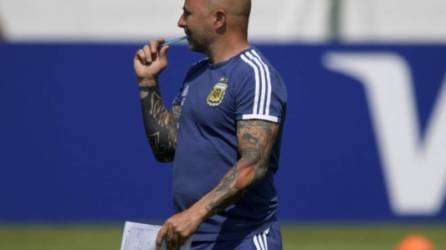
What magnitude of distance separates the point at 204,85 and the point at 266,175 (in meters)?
0.53

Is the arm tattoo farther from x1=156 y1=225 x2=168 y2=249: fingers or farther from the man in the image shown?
x1=156 y1=225 x2=168 y2=249: fingers

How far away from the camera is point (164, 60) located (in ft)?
22.5

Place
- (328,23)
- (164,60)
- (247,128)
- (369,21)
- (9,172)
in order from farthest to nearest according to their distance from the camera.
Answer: (369,21), (328,23), (9,172), (164,60), (247,128)

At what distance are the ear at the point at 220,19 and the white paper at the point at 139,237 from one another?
103 cm

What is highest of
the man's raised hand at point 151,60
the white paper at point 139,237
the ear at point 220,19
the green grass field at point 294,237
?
the ear at point 220,19

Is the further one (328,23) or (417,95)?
(328,23)

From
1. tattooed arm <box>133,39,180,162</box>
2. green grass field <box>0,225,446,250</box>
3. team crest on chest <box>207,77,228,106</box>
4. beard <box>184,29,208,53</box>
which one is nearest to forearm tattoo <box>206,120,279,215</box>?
team crest on chest <box>207,77,228,106</box>

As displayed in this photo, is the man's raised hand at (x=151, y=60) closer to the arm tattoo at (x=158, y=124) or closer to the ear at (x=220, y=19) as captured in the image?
the arm tattoo at (x=158, y=124)

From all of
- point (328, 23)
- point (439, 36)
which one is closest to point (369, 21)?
point (439, 36)

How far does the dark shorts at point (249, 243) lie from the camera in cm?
643

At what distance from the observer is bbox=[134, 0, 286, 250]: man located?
20.4ft

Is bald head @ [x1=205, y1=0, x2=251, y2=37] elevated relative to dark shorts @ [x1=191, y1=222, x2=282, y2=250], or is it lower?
elevated

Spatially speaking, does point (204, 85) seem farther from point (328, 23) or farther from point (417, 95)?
point (328, 23)

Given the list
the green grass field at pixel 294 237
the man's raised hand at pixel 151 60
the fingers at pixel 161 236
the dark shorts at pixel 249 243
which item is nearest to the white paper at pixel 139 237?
the fingers at pixel 161 236
